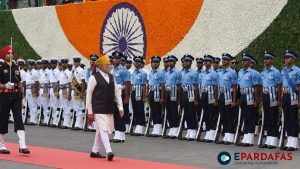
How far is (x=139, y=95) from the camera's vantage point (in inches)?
752

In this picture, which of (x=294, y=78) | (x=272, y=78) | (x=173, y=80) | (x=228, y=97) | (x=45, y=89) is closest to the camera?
(x=294, y=78)

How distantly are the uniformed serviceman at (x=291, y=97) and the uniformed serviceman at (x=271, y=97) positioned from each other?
0.26 m

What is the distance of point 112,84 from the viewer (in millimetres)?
14180

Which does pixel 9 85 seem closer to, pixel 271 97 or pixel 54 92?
pixel 271 97

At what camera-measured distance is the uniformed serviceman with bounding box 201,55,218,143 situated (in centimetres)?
1741

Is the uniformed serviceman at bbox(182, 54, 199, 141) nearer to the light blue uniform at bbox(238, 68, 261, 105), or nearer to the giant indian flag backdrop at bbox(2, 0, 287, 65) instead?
the light blue uniform at bbox(238, 68, 261, 105)

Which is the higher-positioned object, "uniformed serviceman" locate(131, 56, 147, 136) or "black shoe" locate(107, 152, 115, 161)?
"uniformed serviceman" locate(131, 56, 147, 136)

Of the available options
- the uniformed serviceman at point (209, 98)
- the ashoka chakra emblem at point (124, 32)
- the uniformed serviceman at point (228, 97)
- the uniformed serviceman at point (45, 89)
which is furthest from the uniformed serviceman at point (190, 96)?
the ashoka chakra emblem at point (124, 32)

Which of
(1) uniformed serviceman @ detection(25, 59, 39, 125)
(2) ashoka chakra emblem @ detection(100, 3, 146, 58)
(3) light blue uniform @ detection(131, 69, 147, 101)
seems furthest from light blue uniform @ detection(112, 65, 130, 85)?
(2) ashoka chakra emblem @ detection(100, 3, 146, 58)

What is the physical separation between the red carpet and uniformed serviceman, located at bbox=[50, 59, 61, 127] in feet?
23.9

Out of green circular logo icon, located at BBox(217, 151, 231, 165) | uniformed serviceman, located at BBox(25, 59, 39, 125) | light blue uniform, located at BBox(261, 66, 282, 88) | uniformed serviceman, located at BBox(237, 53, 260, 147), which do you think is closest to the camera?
green circular logo icon, located at BBox(217, 151, 231, 165)

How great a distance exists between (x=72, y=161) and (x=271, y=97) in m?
4.93

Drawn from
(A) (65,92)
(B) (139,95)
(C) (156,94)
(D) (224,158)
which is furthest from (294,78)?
(A) (65,92)

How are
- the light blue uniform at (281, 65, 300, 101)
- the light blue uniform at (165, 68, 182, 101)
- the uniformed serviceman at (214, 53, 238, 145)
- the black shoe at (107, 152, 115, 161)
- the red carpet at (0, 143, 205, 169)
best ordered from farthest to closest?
the light blue uniform at (165, 68, 182, 101), the uniformed serviceman at (214, 53, 238, 145), the light blue uniform at (281, 65, 300, 101), the black shoe at (107, 152, 115, 161), the red carpet at (0, 143, 205, 169)
